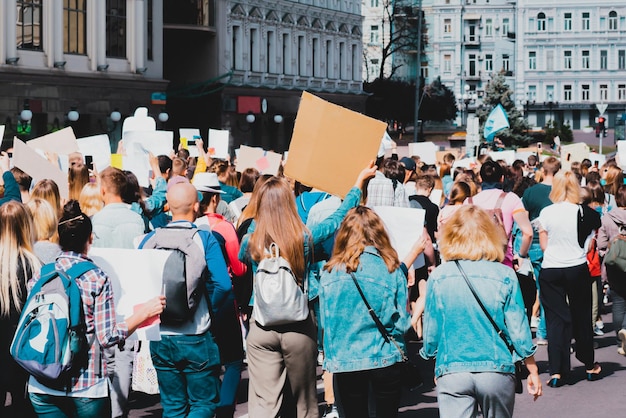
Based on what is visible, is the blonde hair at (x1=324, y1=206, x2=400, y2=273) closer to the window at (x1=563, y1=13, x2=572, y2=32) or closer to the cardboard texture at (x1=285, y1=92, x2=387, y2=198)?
the cardboard texture at (x1=285, y1=92, x2=387, y2=198)

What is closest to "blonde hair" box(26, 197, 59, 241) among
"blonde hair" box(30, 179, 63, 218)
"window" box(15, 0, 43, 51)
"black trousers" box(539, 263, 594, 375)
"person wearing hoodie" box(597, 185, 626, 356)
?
"blonde hair" box(30, 179, 63, 218)

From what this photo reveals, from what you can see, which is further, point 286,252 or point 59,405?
point 286,252

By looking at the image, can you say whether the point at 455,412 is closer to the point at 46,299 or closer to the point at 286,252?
the point at 286,252

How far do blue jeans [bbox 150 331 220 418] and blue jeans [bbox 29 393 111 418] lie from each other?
1331 mm

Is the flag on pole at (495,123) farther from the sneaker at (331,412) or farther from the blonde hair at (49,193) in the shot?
the blonde hair at (49,193)

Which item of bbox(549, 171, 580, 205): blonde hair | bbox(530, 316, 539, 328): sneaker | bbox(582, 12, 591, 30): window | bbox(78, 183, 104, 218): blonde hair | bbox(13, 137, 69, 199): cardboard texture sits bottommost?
bbox(530, 316, 539, 328): sneaker

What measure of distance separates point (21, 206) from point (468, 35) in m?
110

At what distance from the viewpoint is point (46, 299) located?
6.01 meters

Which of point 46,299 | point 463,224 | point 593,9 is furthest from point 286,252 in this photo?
point 593,9

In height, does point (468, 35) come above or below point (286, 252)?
above

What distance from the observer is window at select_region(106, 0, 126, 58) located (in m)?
43.3

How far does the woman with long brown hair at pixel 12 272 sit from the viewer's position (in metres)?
6.93

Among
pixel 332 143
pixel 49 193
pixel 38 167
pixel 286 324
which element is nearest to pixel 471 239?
pixel 286 324

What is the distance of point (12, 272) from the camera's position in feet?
22.7
